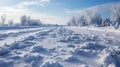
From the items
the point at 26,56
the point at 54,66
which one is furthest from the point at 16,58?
the point at 54,66

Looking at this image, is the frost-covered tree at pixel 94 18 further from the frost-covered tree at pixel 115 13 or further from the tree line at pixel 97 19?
the frost-covered tree at pixel 115 13

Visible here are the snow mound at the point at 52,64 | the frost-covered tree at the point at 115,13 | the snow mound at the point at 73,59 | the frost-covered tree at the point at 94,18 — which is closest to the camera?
the snow mound at the point at 52,64

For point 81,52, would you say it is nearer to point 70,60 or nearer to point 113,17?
point 70,60

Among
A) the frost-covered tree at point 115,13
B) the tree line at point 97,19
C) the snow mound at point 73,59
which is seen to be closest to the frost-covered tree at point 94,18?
the tree line at point 97,19

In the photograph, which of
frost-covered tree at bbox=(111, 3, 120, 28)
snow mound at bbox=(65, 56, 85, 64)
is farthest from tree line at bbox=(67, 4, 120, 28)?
snow mound at bbox=(65, 56, 85, 64)

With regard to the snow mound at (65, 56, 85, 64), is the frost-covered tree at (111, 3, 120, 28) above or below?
above

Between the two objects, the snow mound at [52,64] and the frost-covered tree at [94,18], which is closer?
the snow mound at [52,64]

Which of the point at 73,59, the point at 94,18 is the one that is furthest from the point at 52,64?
the point at 94,18

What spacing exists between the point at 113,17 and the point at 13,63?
7182 centimetres

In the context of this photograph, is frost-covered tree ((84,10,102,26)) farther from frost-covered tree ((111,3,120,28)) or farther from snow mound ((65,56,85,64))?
snow mound ((65,56,85,64))

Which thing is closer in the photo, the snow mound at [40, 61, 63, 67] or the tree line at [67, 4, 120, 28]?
the snow mound at [40, 61, 63, 67]

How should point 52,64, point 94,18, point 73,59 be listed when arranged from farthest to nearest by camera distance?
point 94,18 < point 73,59 < point 52,64

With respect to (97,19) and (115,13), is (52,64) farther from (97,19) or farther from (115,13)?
(97,19)

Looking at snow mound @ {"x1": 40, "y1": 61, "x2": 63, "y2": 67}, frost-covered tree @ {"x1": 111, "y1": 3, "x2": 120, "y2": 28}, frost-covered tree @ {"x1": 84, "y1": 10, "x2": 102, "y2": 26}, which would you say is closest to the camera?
snow mound @ {"x1": 40, "y1": 61, "x2": 63, "y2": 67}
